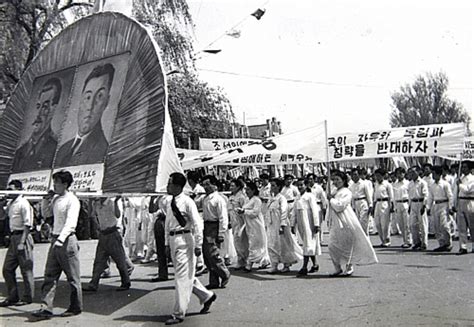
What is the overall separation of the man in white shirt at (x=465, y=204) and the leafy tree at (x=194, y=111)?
12.0 metres

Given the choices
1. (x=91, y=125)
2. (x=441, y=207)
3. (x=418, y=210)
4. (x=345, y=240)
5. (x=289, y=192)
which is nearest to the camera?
(x=91, y=125)

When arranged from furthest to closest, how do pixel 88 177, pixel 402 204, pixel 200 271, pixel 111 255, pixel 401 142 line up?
pixel 402 204, pixel 401 142, pixel 200 271, pixel 111 255, pixel 88 177

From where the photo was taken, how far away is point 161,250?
10.8 metres

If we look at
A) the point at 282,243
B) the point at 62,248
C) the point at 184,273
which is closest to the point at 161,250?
the point at 282,243

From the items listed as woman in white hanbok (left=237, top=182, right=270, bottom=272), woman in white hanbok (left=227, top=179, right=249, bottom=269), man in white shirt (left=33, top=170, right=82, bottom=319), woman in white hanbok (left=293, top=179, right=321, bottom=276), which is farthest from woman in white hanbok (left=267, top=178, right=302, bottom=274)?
man in white shirt (left=33, top=170, right=82, bottom=319)

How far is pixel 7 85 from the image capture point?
708 inches

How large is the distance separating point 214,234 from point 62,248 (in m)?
2.52

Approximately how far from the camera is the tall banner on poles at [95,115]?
7.96 meters

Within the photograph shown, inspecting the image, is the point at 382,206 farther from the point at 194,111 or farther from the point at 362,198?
the point at 194,111

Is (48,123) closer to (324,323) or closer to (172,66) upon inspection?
(324,323)

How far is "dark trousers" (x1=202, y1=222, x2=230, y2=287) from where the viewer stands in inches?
363

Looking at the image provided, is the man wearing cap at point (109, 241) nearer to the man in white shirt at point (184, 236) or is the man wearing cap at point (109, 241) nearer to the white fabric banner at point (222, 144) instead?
the man in white shirt at point (184, 236)

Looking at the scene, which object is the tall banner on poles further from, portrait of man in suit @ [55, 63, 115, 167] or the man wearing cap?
the man wearing cap

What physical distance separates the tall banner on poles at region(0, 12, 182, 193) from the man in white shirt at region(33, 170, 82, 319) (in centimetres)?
61
